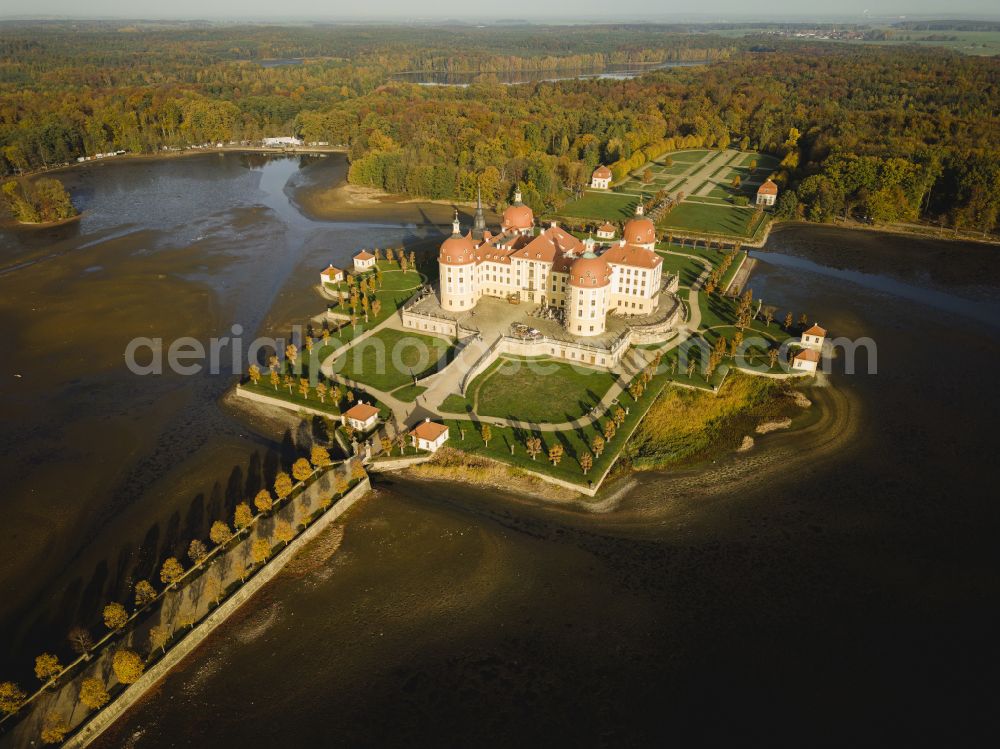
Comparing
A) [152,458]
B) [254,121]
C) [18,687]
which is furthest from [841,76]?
[18,687]

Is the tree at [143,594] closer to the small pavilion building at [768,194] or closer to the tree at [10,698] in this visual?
the tree at [10,698]

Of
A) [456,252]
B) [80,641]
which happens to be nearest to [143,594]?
[80,641]

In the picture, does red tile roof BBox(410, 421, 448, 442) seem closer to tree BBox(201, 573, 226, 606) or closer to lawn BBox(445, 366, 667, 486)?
lawn BBox(445, 366, 667, 486)

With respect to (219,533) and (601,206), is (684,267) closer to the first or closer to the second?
(601,206)

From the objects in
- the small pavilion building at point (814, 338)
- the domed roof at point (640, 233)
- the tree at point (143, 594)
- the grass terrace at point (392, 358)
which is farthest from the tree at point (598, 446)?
the tree at point (143, 594)

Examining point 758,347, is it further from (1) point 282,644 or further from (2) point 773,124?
(2) point 773,124

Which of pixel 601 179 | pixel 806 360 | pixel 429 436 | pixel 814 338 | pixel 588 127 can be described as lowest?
pixel 429 436

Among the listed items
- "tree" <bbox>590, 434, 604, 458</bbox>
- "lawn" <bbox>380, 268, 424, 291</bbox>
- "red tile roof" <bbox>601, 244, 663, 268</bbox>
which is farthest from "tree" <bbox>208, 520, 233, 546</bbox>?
"red tile roof" <bbox>601, 244, 663, 268</bbox>
